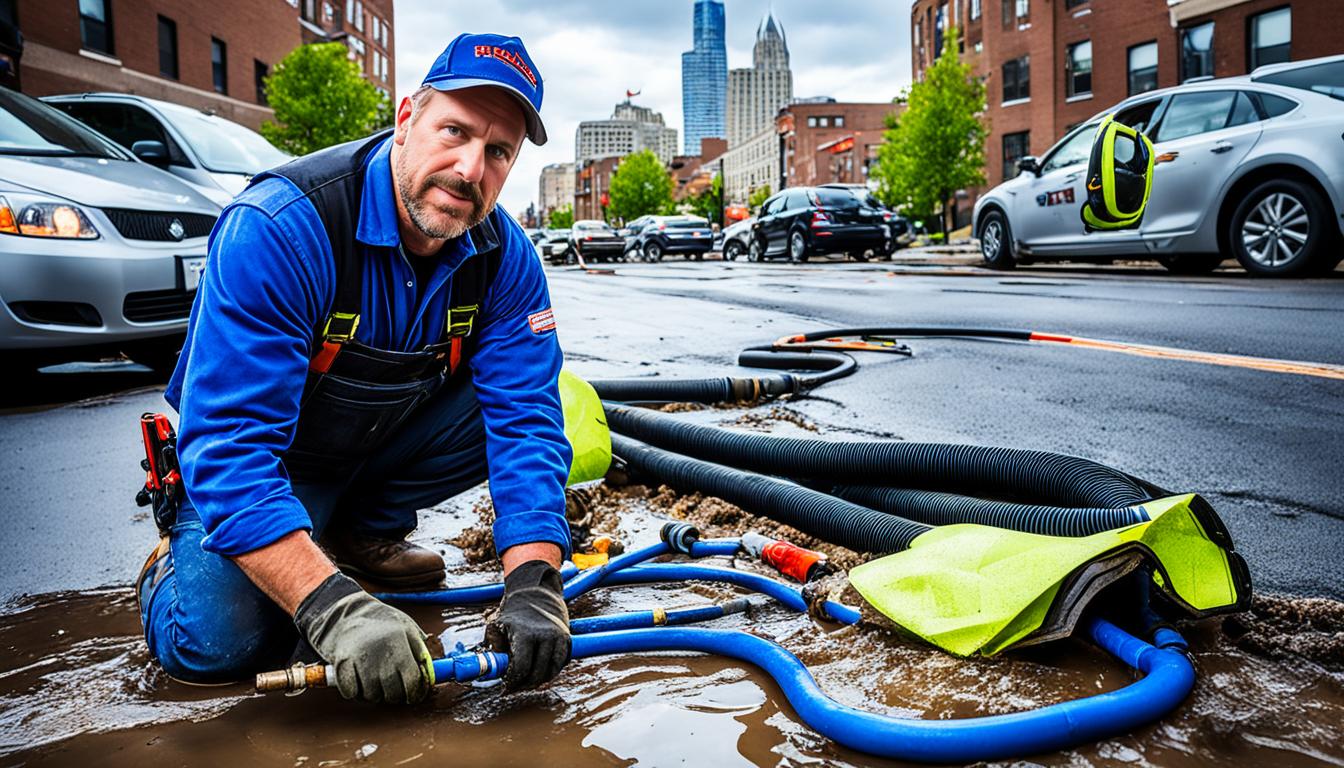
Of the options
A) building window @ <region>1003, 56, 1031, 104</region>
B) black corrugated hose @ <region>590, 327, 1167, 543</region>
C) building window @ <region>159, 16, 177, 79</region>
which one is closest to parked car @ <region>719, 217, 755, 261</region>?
building window @ <region>1003, 56, 1031, 104</region>

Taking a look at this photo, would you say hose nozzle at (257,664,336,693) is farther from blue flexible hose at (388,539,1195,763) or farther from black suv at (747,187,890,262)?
black suv at (747,187,890,262)

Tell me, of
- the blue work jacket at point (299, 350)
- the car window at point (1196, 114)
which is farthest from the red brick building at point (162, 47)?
the blue work jacket at point (299, 350)

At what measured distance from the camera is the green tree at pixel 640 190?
91.8 m

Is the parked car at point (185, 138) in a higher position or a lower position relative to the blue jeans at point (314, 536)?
higher

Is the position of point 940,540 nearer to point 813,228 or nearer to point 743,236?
point 813,228

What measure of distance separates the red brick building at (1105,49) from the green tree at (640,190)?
51189mm

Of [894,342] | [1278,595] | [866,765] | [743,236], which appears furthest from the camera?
[743,236]

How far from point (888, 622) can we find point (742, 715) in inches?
18.5

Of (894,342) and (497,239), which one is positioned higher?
(497,239)

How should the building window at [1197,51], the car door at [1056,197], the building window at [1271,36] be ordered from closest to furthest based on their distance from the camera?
the car door at [1056,197] → the building window at [1271,36] → the building window at [1197,51]

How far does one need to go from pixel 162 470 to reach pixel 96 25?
28.9m

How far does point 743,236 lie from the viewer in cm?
2619

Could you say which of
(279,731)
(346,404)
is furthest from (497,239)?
(279,731)

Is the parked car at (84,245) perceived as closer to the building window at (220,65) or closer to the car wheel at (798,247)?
the car wheel at (798,247)
